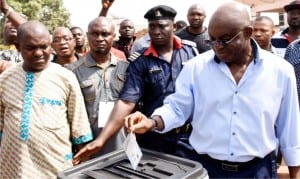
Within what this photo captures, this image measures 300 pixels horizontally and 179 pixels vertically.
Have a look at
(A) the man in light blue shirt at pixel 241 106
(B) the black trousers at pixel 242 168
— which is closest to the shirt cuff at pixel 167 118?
(A) the man in light blue shirt at pixel 241 106

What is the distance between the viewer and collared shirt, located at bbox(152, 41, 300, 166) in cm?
198

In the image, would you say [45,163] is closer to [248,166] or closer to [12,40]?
[248,166]

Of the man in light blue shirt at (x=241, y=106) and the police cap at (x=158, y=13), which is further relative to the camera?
the police cap at (x=158, y=13)

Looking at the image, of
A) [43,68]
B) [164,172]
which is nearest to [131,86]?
[43,68]

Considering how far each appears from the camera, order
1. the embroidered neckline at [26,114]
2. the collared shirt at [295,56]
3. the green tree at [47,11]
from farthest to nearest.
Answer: the green tree at [47,11]
the collared shirt at [295,56]
the embroidered neckline at [26,114]

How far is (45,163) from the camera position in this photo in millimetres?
2561

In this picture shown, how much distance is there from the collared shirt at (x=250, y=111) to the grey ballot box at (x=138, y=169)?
1.22ft

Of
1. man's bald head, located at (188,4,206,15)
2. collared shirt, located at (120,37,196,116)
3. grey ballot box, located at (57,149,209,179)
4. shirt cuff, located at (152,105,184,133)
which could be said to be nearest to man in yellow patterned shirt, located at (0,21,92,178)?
collared shirt, located at (120,37,196,116)

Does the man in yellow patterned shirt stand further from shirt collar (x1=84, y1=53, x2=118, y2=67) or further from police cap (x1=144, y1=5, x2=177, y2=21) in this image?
police cap (x1=144, y1=5, x2=177, y2=21)

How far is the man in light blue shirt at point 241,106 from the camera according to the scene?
77.0 inches

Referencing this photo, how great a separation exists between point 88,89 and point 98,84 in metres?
0.08

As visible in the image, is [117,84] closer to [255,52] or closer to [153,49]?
[153,49]

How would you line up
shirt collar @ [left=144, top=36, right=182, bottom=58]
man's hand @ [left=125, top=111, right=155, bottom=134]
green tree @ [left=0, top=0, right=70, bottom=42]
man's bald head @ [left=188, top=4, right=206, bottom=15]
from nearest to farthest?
man's hand @ [left=125, top=111, right=155, bottom=134] < shirt collar @ [left=144, top=36, right=182, bottom=58] < man's bald head @ [left=188, top=4, right=206, bottom=15] < green tree @ [left=0, top=0, right=70, bottom=42]

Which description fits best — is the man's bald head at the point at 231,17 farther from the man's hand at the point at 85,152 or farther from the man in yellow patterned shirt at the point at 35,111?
the man in yellow patterned shirt at the point at 35,111
